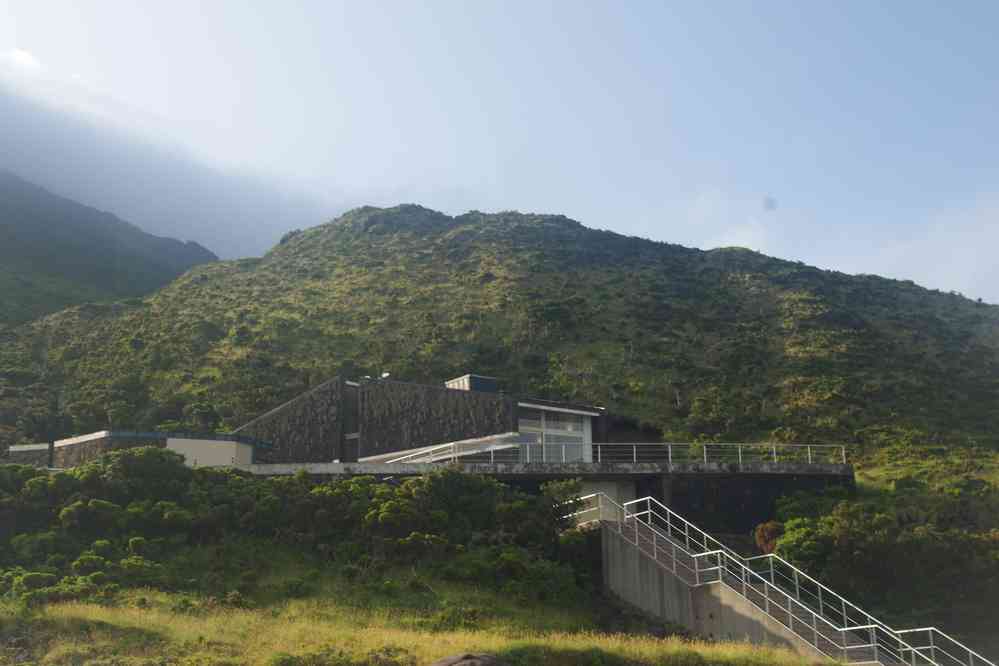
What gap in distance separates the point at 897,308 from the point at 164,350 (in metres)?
56.9

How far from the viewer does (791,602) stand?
22953mm

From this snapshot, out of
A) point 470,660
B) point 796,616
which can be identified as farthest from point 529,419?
point 470,660

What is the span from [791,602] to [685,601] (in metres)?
2.76

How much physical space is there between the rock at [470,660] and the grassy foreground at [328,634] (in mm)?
487

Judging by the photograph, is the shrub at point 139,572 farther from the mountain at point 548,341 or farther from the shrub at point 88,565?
the mountain at point 548,341

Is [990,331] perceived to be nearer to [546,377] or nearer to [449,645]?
[546,377]

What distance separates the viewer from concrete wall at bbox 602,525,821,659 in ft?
73.5

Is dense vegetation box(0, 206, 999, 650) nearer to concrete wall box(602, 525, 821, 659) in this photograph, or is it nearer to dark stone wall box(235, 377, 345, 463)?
concrete wall box(602, 525, 821, 659)

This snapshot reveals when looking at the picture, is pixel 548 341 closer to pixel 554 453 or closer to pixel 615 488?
pixel 554 453

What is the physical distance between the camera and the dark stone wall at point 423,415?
36.5 meters

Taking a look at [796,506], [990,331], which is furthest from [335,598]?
[990,331]

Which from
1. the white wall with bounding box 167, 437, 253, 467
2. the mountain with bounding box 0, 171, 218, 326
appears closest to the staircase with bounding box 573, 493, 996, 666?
the white wall with bounding box 167, 437, 253, 467

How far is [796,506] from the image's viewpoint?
1280 inches

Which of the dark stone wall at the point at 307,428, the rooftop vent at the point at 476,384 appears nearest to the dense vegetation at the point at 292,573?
the rooftop vent at the point at 476,384
